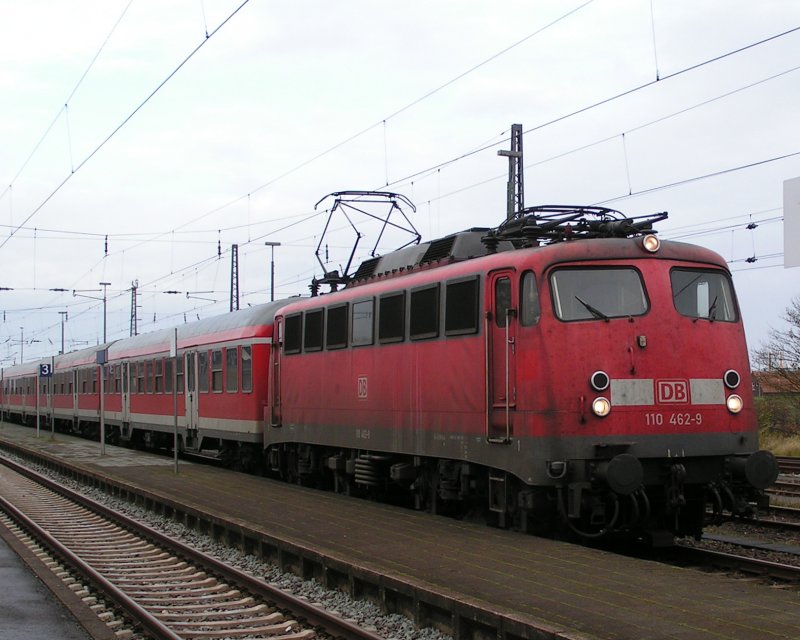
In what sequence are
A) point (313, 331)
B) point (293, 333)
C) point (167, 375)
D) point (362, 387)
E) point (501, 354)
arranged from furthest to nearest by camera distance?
point (167, 375) → point (293, 333) → point (313, 331) → point (362, 387) → point (501, 354)

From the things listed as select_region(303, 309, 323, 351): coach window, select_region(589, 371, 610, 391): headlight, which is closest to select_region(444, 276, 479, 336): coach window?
select_region(589, 371, 610, 391): headlight

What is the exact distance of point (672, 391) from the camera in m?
10.8

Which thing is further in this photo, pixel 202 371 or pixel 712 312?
pixel 202 371

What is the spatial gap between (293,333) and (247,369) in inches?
130

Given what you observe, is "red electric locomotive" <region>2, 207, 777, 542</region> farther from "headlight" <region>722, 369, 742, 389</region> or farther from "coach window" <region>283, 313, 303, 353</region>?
"coach window" <region>283, 313, 303, 353</region>

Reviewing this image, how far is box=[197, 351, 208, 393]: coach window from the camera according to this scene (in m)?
24.1

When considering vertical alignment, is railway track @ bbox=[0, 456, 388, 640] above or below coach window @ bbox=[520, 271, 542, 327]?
below

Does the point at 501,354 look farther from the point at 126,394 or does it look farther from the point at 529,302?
the point at 126,394

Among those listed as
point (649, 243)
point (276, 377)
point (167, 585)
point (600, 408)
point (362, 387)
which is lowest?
point (167, 585)

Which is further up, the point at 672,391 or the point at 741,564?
the point at 672,391

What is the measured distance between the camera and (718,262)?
11727mm

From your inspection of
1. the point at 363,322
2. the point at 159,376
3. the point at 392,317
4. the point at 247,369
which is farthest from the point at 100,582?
the point at 159,376

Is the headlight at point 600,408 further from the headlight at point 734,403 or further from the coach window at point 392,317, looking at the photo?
the coach window at point 392,317

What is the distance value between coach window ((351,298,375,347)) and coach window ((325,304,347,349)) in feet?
1.16
